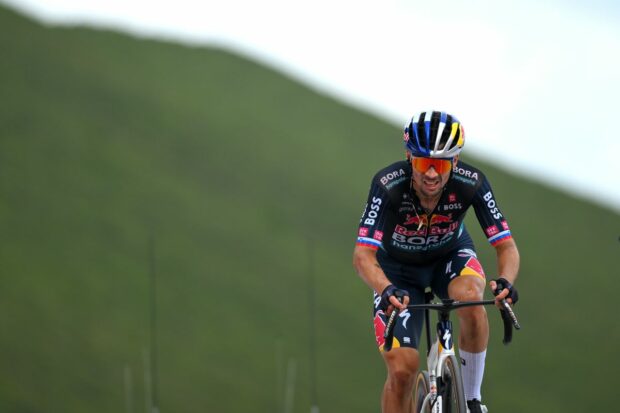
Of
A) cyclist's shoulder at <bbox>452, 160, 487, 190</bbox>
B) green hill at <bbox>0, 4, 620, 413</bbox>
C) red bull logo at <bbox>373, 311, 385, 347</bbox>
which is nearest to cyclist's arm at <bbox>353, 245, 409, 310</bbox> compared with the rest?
red bull logo at <bbox>373, 311, 385, 347</bbox>

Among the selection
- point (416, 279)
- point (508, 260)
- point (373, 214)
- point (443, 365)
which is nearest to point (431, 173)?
point (373, 214)

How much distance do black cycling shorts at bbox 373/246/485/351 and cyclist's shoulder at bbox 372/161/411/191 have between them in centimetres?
69

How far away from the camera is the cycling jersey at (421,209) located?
5.94 metres

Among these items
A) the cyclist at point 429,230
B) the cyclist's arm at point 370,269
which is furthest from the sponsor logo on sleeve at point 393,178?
the cyclist's arm at point 370,269

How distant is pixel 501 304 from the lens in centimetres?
545

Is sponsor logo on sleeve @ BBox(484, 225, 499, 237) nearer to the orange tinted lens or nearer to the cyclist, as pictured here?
the cyclist

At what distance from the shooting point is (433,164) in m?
5.78

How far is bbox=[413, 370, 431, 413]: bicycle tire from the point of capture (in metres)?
6.08

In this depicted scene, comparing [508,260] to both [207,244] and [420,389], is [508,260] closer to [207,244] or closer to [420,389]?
[420,389]

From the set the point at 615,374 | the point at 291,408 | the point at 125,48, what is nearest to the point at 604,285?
the point at 615,374

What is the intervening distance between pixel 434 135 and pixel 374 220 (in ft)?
2.13

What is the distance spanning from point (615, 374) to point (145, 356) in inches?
567

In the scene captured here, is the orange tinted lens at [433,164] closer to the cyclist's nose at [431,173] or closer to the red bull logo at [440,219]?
the cyclist's nose at [431,173]

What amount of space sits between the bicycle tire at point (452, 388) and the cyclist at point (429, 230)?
243 millimetres
